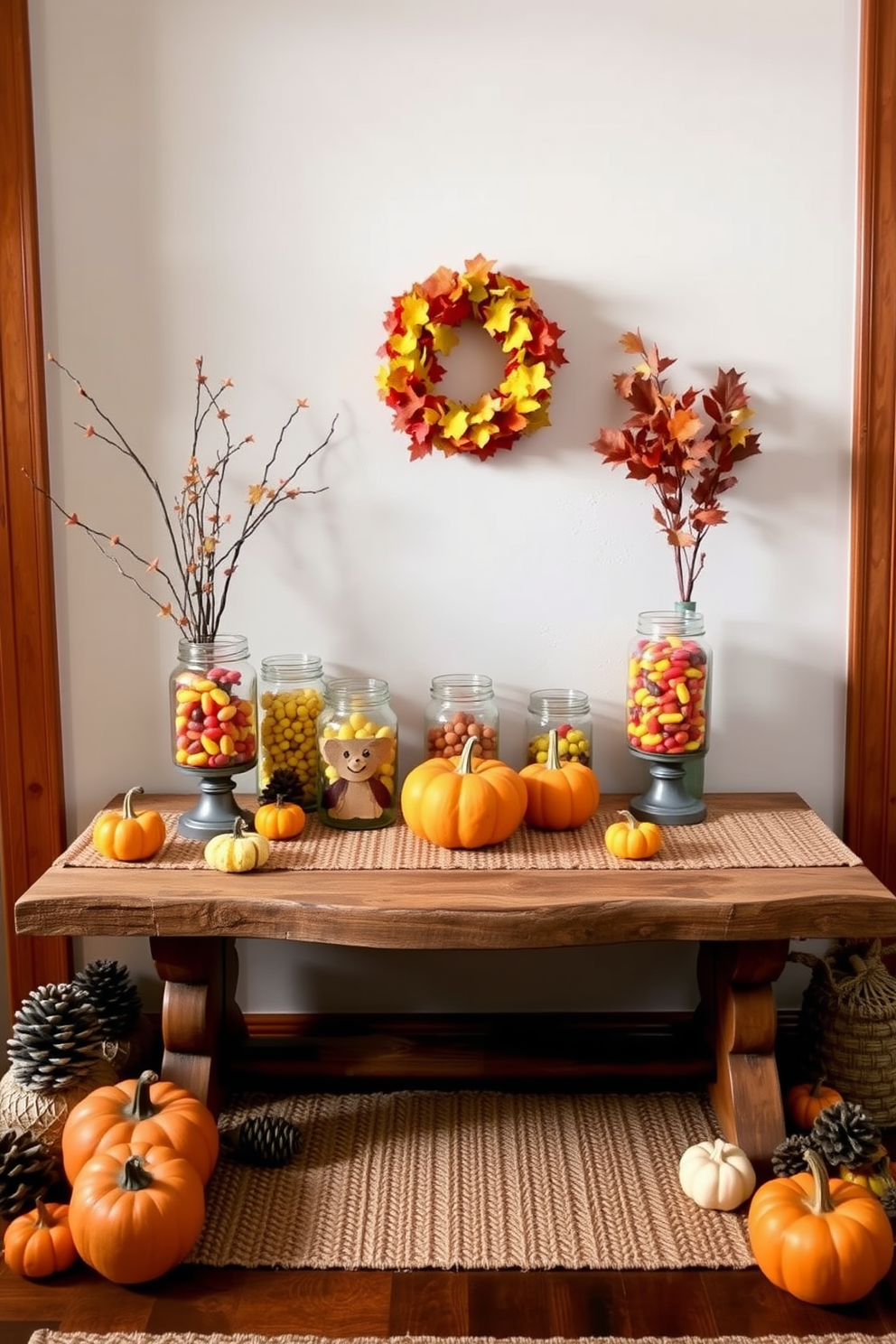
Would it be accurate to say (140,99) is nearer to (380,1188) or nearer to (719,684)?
(719,684)

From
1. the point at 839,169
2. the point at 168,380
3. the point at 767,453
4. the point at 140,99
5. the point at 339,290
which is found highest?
the point at 140,99

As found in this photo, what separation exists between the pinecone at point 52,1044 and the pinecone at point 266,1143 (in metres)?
0.32

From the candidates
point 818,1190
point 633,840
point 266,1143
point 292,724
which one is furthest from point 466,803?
point 818,1190

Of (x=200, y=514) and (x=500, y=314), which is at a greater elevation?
(x=500, y=314)

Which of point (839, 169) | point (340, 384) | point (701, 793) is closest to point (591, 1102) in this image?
point (701, 793)

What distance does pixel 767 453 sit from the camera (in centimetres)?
264

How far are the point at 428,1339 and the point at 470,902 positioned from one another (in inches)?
26.7

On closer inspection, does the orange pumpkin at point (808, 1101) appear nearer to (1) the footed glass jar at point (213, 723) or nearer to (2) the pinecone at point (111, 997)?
(1) the footed glass jar at point (213, 723)

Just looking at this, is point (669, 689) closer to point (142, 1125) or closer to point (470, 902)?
point (470, 902)

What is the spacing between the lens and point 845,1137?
7.13ft

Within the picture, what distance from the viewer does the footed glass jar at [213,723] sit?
2408mm

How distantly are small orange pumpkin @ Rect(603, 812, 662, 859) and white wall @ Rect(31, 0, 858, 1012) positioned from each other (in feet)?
1.25

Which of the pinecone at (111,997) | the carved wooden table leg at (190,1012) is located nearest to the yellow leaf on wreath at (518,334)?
the carved wooden table leg at (190,1012)

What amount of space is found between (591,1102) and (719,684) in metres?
0.93
